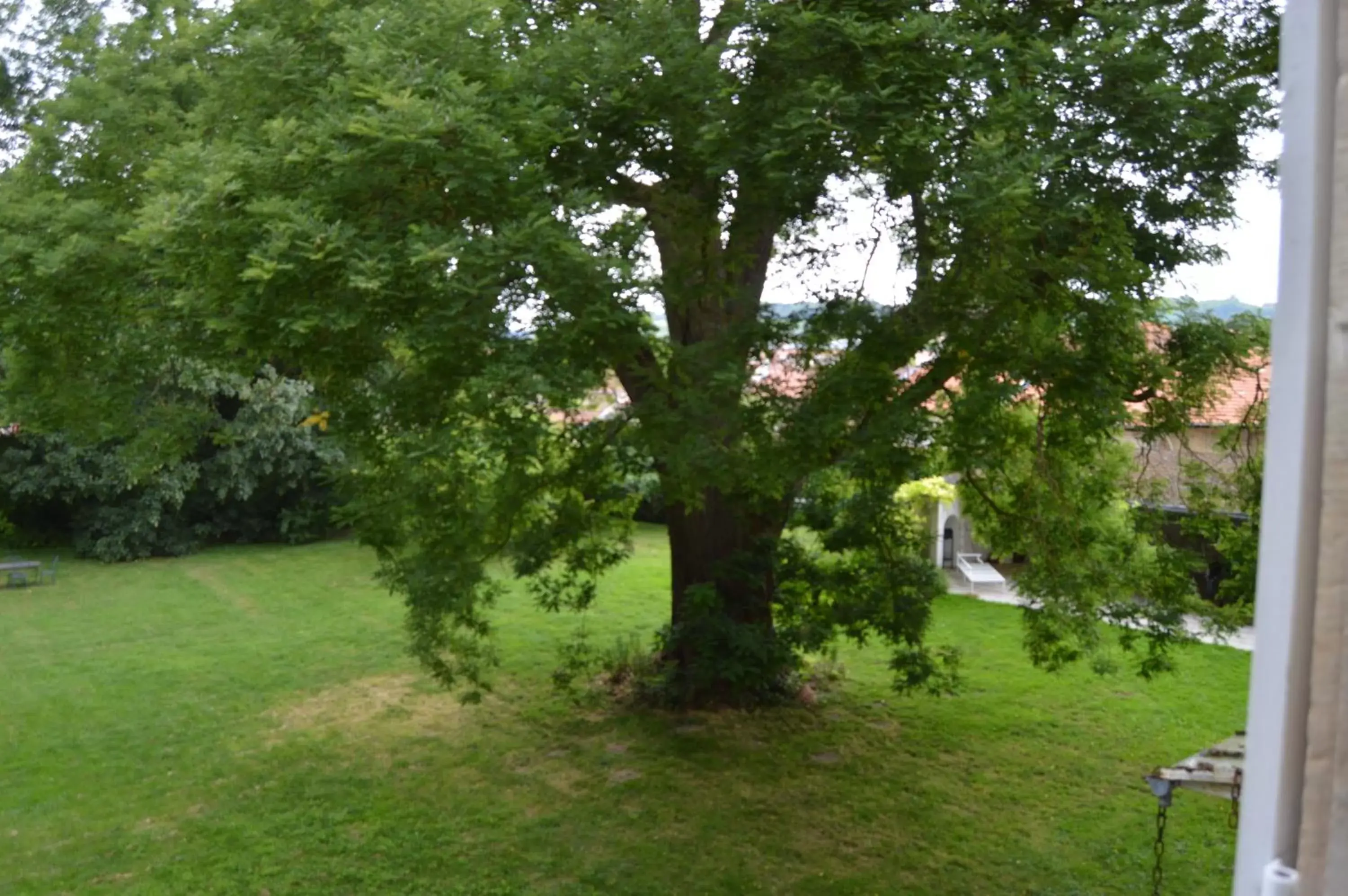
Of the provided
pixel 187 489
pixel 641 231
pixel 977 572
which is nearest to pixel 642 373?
pixel 641 231

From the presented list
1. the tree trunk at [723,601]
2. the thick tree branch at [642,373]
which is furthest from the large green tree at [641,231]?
the tree trunk at [723,601]

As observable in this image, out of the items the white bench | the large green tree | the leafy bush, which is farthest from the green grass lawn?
the leafy bush

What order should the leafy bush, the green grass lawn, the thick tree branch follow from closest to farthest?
the thick tree branch < the green grass lawn < the leafy bush

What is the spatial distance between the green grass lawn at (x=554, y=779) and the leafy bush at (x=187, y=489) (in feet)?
21.2

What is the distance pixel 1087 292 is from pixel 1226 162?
107 centimetres

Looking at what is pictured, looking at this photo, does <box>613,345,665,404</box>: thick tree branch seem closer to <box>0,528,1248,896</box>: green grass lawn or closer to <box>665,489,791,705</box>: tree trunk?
<box>665,489,791,705</box>: tree trunk

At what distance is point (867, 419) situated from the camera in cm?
712

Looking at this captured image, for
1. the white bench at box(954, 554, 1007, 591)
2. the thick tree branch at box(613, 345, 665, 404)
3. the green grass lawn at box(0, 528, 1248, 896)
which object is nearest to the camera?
the thick tree branch at box(613, 345, 665, 404)

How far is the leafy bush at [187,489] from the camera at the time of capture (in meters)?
22.0

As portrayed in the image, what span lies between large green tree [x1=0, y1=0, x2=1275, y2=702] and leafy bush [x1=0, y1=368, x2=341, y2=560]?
1324cm

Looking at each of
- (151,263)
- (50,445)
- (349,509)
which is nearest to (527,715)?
(349,509)

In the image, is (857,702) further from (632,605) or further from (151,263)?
(151,263)

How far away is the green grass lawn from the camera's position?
853 centimetres

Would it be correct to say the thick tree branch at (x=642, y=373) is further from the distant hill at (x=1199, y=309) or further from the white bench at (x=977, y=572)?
the white bench at (x=977, y=572)
